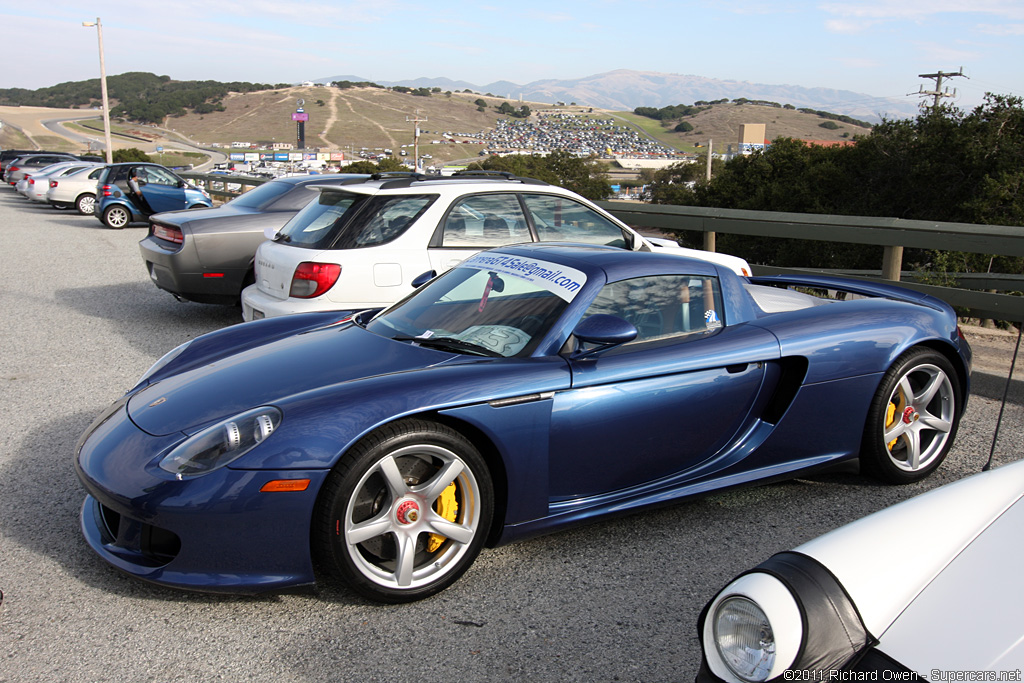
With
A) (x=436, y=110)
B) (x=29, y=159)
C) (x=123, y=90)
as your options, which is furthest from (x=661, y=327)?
(x=123, y=90)

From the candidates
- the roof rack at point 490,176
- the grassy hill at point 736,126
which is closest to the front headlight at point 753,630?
the roof rack at point 490,176

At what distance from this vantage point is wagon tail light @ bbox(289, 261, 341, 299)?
5.81 meters

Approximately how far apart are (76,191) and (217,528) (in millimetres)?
22537

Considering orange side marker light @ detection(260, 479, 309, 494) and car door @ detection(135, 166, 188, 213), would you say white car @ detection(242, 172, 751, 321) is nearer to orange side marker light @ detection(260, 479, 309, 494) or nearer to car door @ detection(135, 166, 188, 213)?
orange side marker light @ detection(260, 479, 309, 494)

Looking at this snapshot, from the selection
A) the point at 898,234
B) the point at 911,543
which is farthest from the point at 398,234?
the point at 911,543

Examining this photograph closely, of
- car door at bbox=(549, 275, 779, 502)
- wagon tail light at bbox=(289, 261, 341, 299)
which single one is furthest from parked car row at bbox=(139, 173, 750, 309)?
car door at bbox=(549, 275, 779, 502)

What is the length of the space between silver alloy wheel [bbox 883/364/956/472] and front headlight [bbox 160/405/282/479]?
299 centimetres

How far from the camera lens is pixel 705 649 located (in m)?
1.79

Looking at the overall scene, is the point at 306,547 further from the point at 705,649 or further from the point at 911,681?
the point at 911,681

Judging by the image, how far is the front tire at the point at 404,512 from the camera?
2801 millimetres

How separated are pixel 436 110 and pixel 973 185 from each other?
6700 inches

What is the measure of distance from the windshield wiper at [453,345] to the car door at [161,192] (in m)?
15.1

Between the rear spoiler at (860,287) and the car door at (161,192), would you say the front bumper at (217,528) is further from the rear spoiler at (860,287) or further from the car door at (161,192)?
the car door at (161,192)

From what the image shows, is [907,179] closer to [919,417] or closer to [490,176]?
[490,176]
